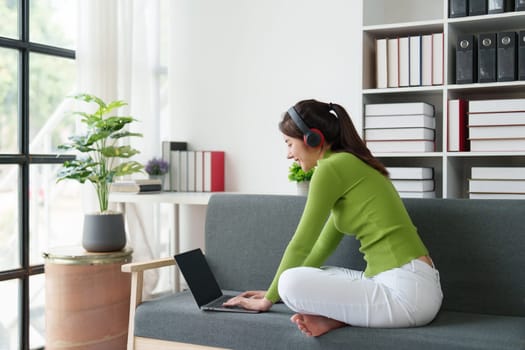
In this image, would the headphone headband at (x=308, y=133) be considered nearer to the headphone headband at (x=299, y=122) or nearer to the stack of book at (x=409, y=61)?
the headphone headband at (x=299, y=122)

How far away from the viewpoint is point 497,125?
3109mm

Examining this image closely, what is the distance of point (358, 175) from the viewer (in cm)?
235

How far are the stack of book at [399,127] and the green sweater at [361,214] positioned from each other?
3.10ft

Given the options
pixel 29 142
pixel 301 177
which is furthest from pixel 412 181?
pixel 29 142

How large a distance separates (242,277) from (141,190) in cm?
111

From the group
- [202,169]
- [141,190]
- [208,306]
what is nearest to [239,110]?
[202,169]

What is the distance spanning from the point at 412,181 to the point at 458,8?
0.86 metres

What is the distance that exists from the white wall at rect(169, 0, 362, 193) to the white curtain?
21 centimetres

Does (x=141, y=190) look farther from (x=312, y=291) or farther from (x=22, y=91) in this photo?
(x=312, y=291)

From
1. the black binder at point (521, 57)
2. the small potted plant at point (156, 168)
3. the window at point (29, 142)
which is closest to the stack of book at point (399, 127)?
the black binder at point (521, 57)

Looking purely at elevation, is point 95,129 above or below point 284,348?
above

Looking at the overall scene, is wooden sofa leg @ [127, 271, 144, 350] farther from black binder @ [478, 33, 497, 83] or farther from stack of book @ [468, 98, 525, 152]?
black binder @ [478, 33, 497, 83]

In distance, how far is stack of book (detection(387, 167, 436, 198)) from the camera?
10.8 feet

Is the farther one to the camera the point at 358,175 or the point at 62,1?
the point at 62,1
